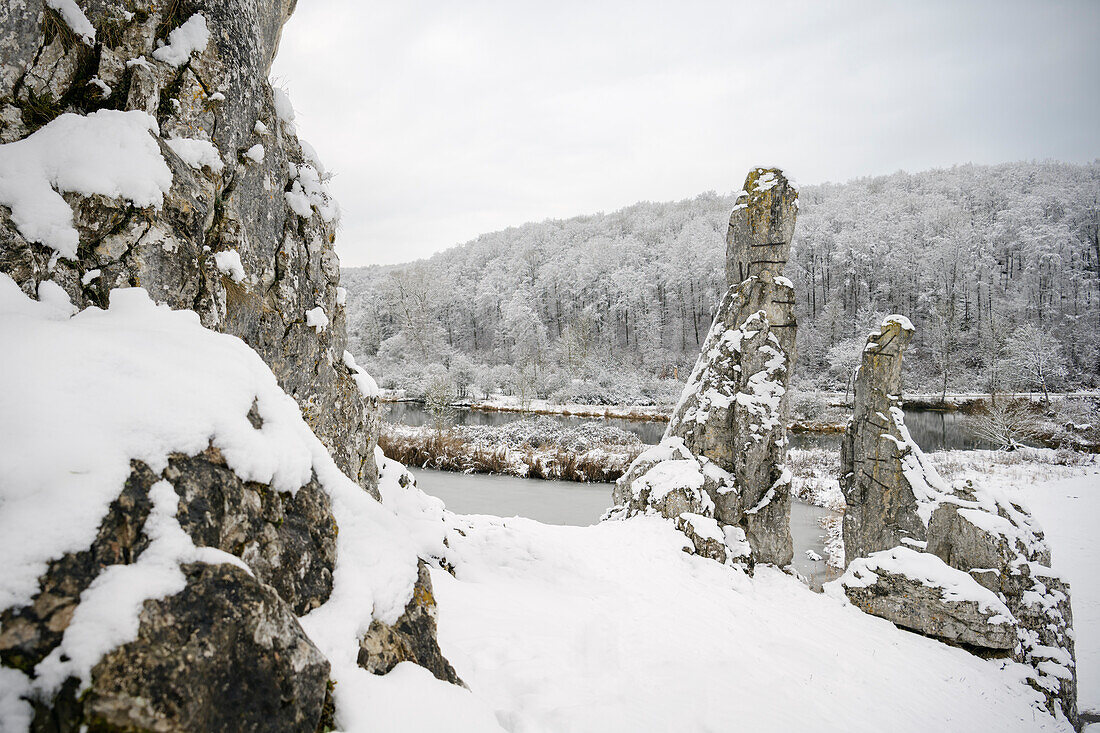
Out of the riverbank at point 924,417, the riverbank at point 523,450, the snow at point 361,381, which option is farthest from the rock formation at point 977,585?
the riverbank at point 523,450

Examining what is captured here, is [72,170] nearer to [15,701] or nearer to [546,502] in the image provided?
[15,701]

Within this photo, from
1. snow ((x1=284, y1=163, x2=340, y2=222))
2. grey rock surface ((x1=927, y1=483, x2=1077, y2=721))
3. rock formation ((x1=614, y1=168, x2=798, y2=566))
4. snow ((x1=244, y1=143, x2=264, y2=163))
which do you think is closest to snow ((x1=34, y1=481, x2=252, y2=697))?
snow ((x1=244, y1=143, x2=264, y2=163))

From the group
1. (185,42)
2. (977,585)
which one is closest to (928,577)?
(977,585)

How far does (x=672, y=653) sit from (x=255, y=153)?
621cm

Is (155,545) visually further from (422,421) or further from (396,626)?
(422,421)

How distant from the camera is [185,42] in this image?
385 centimetres

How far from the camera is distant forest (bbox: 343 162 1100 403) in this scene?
44031 millimetres

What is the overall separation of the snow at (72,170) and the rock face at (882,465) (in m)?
12.1

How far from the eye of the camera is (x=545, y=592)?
595 cm

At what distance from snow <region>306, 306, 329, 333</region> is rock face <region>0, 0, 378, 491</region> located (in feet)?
0.05

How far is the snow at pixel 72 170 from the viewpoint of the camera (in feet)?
9.05

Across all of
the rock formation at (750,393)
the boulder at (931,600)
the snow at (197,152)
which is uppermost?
the snow at (197,152)

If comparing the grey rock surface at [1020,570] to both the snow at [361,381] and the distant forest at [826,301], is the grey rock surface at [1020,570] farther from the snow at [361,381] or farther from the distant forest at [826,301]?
the distant forest at [826,301]

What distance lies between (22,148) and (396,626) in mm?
3468
